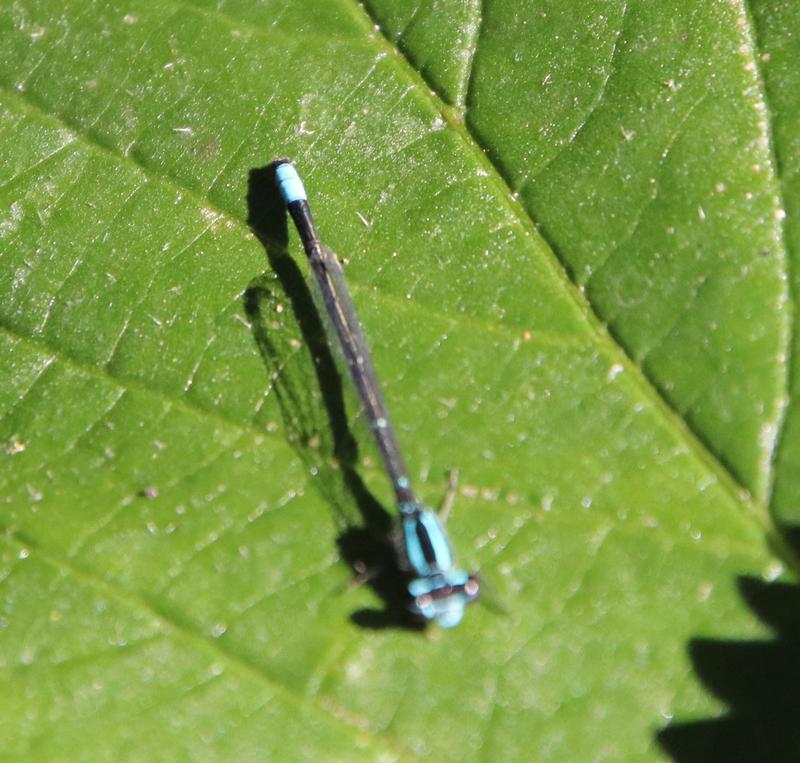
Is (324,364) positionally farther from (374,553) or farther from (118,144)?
(118,144)

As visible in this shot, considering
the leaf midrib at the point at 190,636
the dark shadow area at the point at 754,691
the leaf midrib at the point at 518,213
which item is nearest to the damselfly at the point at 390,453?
the leaf midrib at the point at 518,213

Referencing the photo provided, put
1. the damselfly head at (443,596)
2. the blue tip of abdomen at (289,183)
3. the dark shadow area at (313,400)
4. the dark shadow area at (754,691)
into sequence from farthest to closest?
the blue tip of abdomen at (289,183), the dark shadow area at (313,400), the damselfly head at (443,596), the dark shadow area at (754,691)

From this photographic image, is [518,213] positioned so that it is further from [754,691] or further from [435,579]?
[754,691]

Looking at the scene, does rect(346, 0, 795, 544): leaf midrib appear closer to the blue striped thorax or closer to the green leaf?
the green leaf

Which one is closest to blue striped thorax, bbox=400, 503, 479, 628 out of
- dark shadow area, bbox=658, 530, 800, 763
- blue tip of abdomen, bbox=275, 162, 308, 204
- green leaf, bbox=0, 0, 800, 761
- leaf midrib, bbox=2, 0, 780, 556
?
green leaf, bbox=0, 0, 800, 761

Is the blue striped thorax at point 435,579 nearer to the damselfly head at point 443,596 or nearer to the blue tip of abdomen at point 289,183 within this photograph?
the damselfly head at point 443,596

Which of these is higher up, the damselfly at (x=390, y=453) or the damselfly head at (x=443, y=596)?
the damselfly at (x=390, y=453)
